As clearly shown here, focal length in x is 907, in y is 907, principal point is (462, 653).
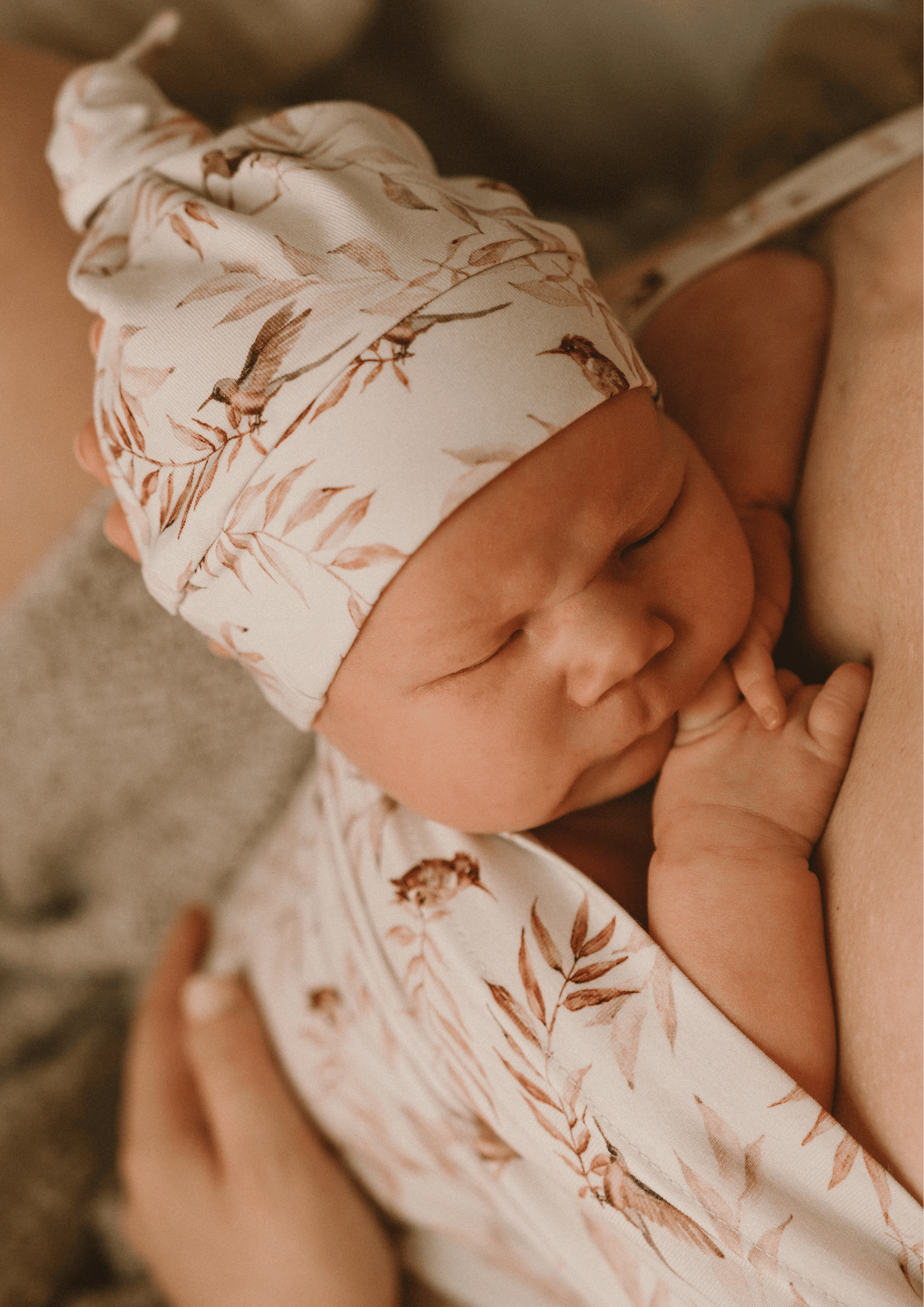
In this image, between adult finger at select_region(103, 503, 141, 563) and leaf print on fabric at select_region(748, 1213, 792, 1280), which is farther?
adult finger at select_region(103, 503, 141, 563)

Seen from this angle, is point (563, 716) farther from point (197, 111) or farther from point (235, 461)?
point (197, 111)

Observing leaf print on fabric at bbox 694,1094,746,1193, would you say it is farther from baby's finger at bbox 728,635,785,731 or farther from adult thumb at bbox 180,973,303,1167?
adult thumb at bbox 180,973,303,1167

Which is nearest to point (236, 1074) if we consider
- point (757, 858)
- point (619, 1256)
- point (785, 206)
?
point (619, 1256)

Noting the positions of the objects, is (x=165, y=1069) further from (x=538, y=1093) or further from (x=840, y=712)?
(x=840, y=712)

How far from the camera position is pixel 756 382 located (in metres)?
0.95

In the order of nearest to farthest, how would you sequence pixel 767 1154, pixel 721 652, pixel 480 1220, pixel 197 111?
pixel 767 1154
pixel 721 652
pixel 480 1220
pixel 197 111

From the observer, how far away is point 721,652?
82cm

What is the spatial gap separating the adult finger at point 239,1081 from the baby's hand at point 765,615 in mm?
780

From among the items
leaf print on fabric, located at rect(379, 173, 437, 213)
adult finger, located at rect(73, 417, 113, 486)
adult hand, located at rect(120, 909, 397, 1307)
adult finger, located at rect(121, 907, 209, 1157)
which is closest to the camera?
leaf print on fabric, located at rect(379, 173, 437, 213)

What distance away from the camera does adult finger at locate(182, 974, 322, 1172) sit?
44.4 inches

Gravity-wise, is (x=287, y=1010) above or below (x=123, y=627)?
below

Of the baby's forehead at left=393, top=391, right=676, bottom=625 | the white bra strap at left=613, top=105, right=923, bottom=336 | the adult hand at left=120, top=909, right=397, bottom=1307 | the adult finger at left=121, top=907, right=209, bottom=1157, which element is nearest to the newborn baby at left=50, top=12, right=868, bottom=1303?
the baby's forehead at left=393, top=391, right=676, bottom=625

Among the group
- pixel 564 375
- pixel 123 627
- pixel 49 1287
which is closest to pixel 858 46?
pixel 564 375

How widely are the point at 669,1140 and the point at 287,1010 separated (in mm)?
565
